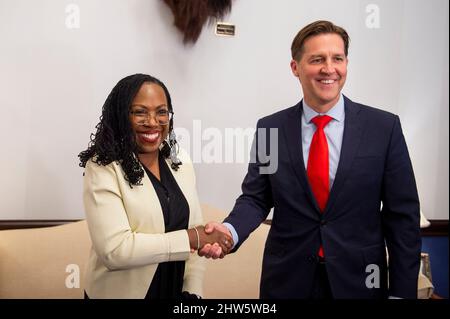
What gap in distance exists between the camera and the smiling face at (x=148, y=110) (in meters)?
1.32

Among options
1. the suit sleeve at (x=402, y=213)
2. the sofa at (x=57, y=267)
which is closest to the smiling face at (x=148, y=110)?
the suit sleeve at (x=402, y=213)

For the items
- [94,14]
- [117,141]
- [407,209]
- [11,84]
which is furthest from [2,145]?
[407,209]

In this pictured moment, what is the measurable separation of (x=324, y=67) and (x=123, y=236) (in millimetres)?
707

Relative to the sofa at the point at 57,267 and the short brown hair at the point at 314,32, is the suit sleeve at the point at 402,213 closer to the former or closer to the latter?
the short brown hair at the point at 314,32

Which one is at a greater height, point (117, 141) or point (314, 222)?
point (117, 141)

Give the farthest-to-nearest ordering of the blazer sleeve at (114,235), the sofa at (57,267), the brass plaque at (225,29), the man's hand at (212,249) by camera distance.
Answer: the brass plaque at (225,29)
the sofa at (57,267)
the man's hand at (212,249)
the blazer sleeve at (114,235)

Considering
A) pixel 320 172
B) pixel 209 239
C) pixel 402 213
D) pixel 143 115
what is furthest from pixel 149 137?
pixel 402 213

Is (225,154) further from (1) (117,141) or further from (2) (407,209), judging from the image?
(2) (407,209)

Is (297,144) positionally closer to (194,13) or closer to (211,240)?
(211,240)

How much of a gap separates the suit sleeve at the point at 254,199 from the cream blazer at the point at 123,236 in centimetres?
23

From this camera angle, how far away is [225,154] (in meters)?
2.06

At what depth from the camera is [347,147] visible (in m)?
1.32

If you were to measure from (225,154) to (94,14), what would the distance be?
0.77m

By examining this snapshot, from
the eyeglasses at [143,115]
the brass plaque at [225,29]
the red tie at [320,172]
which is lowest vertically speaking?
the red tie at [320,172]
